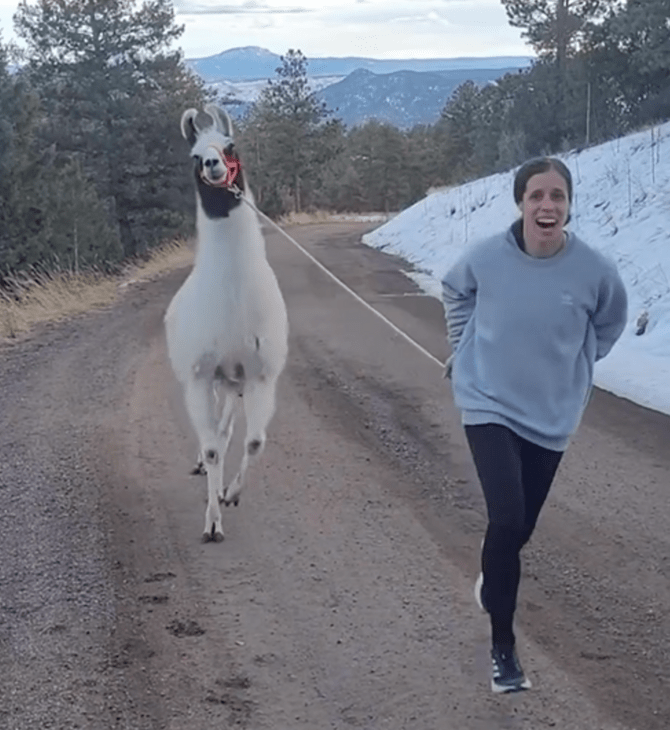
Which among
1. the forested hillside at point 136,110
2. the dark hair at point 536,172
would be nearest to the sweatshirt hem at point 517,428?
the dark hair at point 536,172

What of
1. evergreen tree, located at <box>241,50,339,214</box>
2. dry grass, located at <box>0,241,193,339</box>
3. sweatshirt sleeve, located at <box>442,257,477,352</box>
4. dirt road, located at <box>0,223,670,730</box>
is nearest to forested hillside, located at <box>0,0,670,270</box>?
dry grass, located at <box>0,241,193,339</box>

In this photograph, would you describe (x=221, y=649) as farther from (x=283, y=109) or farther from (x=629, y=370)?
(x=283, y=109)

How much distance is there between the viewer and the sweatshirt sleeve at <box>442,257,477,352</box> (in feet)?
13.1

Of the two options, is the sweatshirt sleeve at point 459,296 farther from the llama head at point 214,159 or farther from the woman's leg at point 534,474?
the llama head at point 214,159

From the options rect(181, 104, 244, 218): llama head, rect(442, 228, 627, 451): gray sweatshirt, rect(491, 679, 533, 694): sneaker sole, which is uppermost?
rect(181, 104, 244, 218): llama head

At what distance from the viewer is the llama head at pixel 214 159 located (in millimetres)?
5414

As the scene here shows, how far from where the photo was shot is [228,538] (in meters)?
5.64

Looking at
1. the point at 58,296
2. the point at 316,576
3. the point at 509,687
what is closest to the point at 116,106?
the point at 58,296

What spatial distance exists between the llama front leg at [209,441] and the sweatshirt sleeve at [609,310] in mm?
2320

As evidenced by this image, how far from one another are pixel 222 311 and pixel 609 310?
2.18 m

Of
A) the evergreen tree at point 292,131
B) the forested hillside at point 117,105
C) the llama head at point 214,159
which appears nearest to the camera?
the llama head at point 214,159

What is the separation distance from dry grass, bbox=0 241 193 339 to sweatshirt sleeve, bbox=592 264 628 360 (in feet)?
31.4

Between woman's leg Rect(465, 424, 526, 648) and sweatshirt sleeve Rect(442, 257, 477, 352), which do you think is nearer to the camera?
woman's leg Rect(465, 424, 526, 648)

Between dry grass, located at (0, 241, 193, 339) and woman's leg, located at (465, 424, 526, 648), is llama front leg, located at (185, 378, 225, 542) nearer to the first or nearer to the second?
woman's leg, located at (465, 424, 526, 648)
